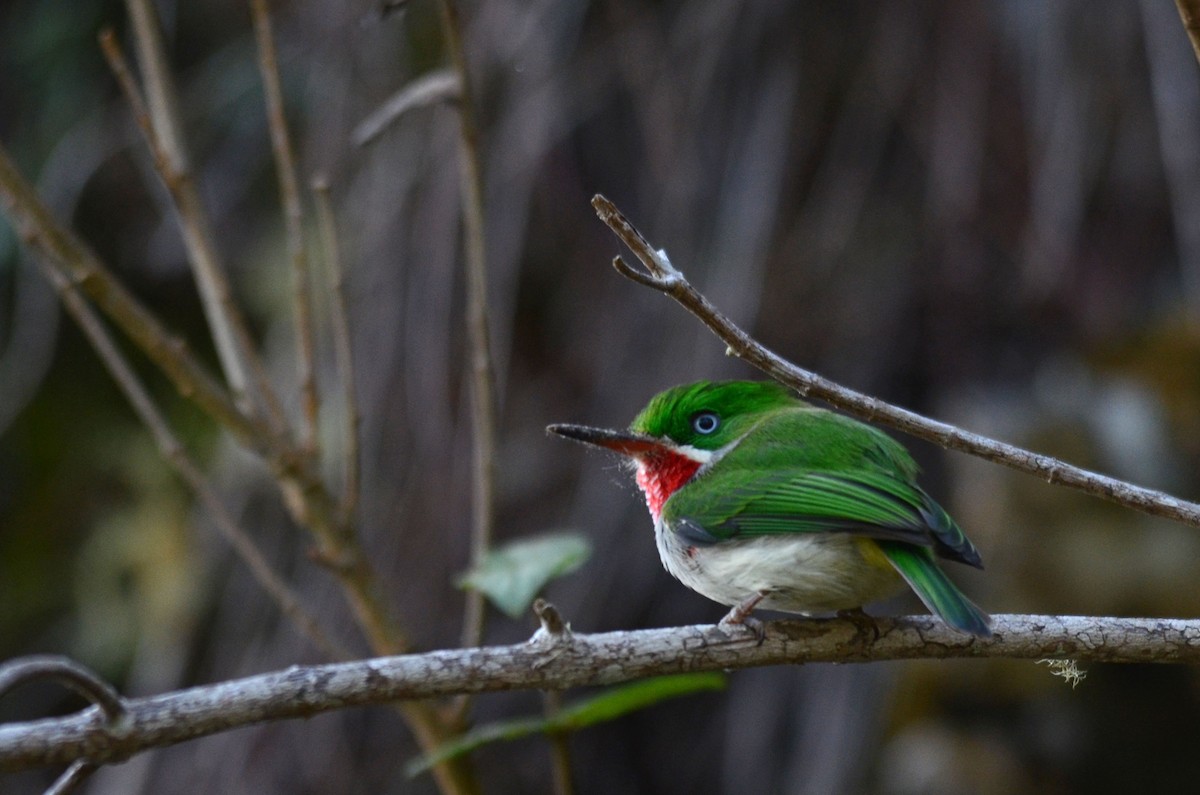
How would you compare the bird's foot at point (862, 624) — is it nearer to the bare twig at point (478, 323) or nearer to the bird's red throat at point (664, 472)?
the bird's red throat at point (664, 472)

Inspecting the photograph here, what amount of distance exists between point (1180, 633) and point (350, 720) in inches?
120

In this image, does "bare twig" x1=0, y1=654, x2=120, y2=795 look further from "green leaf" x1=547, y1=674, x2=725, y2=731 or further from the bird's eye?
the bird's eye

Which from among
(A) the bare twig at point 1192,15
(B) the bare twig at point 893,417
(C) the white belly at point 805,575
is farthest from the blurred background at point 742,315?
(A) the bare twig at point 1192,15

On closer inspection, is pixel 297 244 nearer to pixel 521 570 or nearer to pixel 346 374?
pixel 346 374

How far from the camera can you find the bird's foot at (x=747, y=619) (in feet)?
6.69

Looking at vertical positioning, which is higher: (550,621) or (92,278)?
(92,278)

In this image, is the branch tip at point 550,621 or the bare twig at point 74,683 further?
the branch tip at point 550,621

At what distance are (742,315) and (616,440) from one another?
1.59m

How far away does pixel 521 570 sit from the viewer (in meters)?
2.39

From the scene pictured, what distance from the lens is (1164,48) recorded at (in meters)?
3.91

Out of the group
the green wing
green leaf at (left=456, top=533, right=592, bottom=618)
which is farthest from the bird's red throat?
green leaf at (left=456, top=533, right=592, bottom=618)

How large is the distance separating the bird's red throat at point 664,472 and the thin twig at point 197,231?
2.54ft

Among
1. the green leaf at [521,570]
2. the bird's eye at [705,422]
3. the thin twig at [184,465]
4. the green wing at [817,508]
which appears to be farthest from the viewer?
the bird's eye at [705,422]

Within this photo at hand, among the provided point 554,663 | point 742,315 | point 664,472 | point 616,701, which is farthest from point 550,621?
point 742,315
